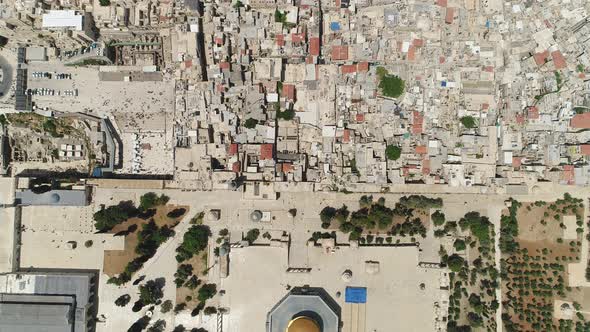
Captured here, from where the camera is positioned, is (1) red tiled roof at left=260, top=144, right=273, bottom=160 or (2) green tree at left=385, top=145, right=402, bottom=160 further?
(2) green tree at left=385, top=145, right=402, bottom=160

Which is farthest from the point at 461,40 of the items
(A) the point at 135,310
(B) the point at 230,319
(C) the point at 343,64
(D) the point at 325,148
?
(A) the point at 135,310

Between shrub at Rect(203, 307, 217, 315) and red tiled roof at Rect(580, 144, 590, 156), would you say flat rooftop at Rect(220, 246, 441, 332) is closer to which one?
shrub at Rect(203, 307, 217, 315)

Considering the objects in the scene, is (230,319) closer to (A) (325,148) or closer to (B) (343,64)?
(A) (325,148)

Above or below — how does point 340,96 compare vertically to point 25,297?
above

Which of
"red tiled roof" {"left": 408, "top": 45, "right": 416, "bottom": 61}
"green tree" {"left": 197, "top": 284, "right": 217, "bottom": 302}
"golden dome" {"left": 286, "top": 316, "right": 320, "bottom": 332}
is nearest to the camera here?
"golden dome" {"left": 286, "top": 316, "right": 320, "bottom": 332}

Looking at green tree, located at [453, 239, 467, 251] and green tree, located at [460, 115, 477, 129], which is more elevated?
green tree, located at [460, 115, 477, 129]

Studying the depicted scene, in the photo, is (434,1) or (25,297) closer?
(25,297)

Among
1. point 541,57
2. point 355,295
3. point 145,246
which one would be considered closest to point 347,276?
point 355,295

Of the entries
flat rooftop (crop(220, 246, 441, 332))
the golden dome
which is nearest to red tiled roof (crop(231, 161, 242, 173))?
flat rooftop (crop(220, 246, 441, 332))
